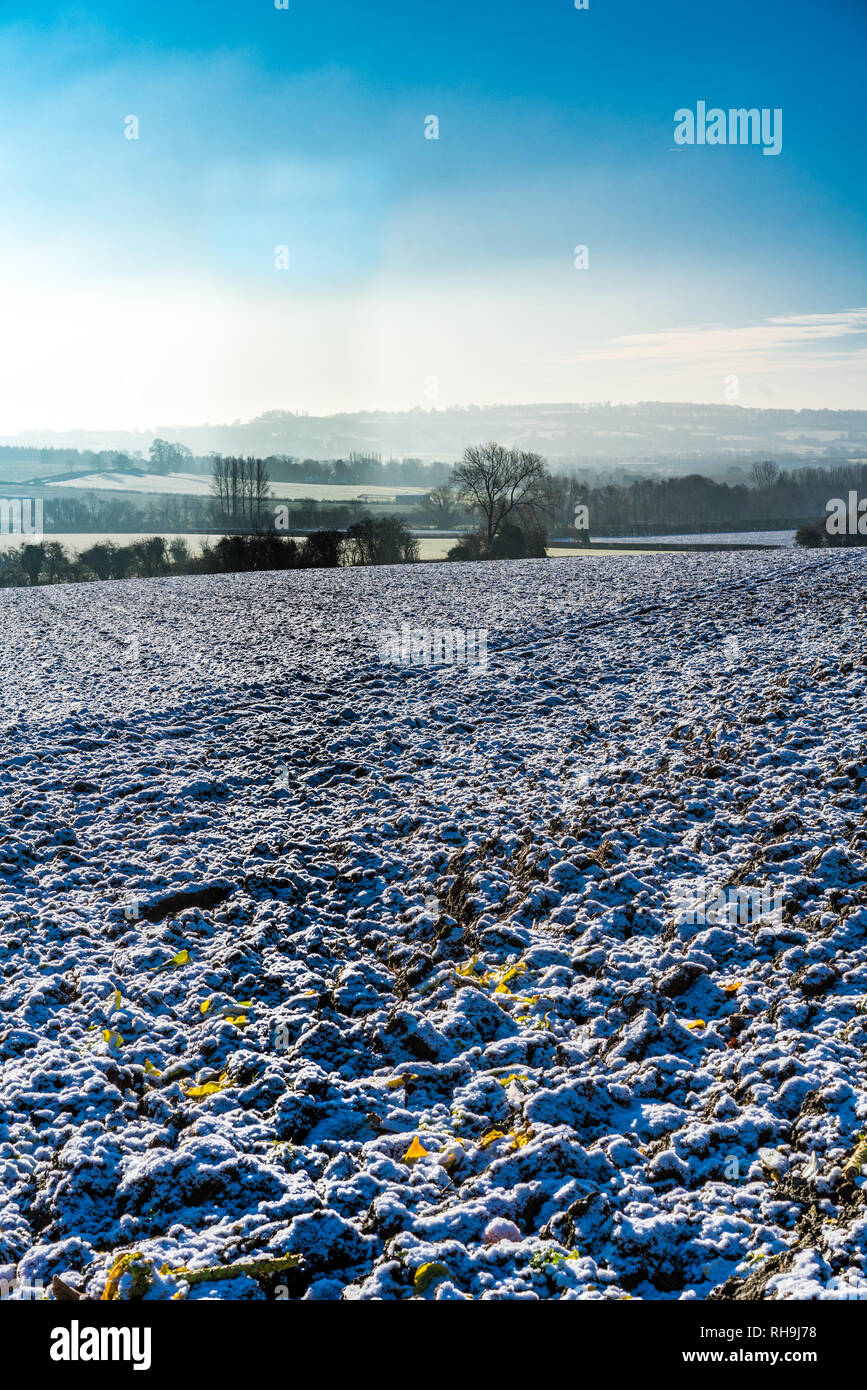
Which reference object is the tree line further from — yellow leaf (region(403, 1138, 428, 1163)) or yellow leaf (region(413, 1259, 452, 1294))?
yellow leaf (region(413, 1259, 452, 1294))

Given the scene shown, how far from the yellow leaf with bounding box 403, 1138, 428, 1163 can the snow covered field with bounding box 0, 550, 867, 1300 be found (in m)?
0.06

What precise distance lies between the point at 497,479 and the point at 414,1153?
6255 cm

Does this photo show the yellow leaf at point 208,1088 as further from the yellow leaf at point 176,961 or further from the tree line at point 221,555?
the tree line at point 221,555

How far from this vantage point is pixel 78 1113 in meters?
4.18

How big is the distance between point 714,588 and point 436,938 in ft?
46.8

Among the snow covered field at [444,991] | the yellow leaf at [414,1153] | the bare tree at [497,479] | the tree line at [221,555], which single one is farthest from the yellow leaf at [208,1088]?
the bare tree at [497,479]

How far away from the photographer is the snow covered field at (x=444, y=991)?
345 centimetres

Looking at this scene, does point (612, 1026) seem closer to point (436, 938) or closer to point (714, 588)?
point (436, 938)

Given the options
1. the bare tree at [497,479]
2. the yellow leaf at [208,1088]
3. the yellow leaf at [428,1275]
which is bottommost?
the yellow leaf at [428,1275]

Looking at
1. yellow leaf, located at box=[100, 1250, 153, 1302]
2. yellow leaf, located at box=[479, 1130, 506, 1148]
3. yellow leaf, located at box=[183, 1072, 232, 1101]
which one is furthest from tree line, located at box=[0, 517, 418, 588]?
yellow leaf, located at box=[100, 1250, 153, 1302]

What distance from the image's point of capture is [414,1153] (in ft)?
12.9

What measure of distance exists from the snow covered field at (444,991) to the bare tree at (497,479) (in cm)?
5387
